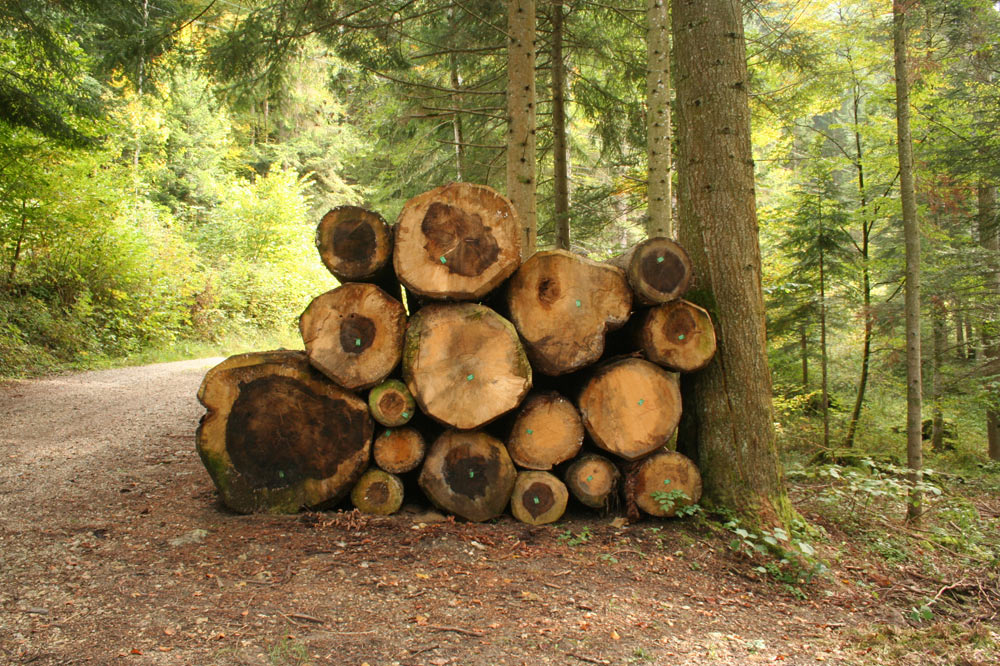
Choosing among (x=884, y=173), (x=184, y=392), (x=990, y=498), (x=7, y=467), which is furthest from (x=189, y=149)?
(x=990, y=498)

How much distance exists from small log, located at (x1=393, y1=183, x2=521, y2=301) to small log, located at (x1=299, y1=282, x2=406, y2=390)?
282mm

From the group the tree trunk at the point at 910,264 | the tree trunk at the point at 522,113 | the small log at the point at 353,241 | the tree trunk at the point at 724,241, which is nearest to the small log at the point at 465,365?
the small log at the point at 353,241

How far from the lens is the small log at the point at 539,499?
388 centimetres

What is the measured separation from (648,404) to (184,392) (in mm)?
7135

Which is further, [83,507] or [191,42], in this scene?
[191,42]

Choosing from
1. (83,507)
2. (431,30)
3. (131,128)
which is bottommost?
(83,507)

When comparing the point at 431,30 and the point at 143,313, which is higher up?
the point at 431,30

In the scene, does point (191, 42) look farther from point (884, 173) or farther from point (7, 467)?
point (884, 173)

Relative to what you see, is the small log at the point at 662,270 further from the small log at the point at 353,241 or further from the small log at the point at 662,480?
the small log at the point at 353,241

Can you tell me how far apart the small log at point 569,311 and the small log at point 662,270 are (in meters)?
0.18

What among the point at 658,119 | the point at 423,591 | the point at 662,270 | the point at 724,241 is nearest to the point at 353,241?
the point at 662,270

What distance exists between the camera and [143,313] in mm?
12539

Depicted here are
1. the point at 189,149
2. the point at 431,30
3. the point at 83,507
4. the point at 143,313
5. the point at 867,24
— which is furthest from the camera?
the point at 189,149

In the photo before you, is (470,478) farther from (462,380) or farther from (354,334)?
(354,334)
